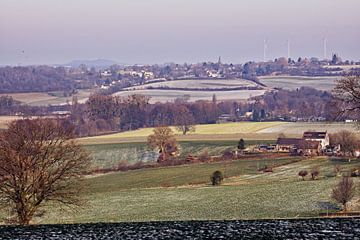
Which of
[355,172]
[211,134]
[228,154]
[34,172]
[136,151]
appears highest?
[34,172]

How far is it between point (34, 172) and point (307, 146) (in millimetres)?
41608

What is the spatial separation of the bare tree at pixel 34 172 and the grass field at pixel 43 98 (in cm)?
9802

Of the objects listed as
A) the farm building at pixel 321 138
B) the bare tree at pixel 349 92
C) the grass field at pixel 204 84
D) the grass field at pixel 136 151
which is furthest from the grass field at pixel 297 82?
the bare tree at pixel 349 92

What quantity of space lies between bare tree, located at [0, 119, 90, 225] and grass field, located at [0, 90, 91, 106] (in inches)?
3859

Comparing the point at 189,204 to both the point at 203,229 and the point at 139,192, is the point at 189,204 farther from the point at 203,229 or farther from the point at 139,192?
the point at 203,229

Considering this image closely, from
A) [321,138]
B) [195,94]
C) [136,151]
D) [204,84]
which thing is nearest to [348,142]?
[321,138]

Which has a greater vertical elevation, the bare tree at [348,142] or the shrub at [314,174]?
the bare tree at [348,142]

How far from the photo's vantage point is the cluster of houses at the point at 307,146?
62.9 m

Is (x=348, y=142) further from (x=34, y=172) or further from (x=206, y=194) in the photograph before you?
(x=34, y=172)

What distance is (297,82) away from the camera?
174 metres

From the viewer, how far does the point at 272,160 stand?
58.6m

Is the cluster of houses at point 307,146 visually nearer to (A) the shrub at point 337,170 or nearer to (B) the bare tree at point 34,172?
(A) the shrub at point 337,170

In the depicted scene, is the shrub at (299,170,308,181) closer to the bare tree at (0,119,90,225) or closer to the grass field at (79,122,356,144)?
the bare tree at (0,119,90,225)

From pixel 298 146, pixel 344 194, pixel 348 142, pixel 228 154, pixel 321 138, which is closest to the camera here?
pixel 344 194
